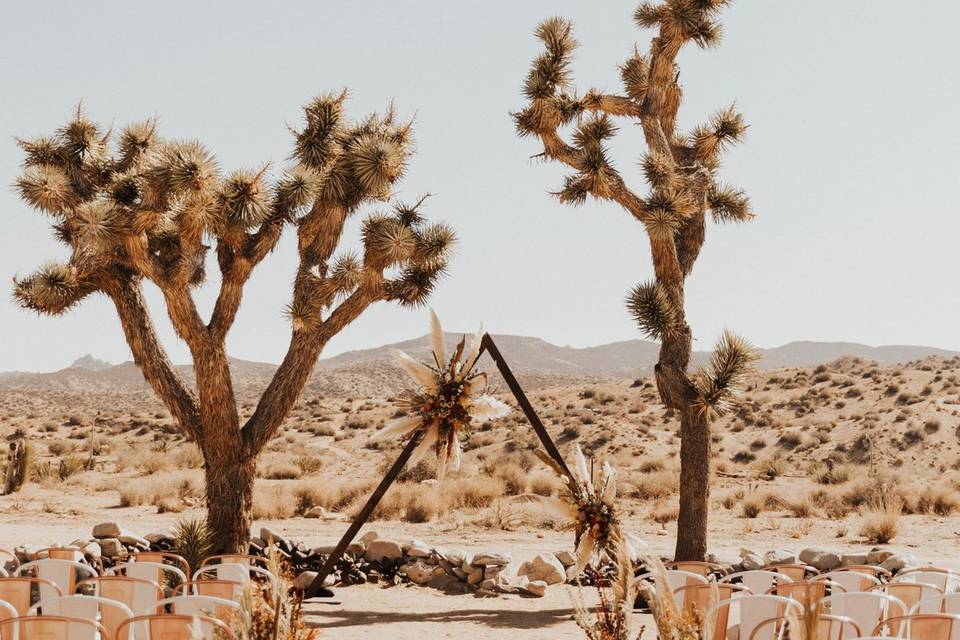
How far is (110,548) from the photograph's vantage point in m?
10.2

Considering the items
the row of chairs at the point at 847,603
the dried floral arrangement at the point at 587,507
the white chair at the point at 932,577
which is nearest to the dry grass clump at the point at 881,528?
the white chair at the point at 932,577

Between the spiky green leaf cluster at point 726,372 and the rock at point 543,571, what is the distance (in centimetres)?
269

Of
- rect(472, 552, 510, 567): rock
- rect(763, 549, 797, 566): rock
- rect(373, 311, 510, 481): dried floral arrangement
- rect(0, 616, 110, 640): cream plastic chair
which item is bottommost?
rect(472, 552, 510, 567): rock

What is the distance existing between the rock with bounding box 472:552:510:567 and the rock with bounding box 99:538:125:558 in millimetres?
3853

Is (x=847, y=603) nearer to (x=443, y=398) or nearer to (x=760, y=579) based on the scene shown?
(x=760, y=579)

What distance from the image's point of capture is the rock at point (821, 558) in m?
9.89

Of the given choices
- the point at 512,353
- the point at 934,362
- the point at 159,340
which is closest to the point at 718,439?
the point at 934,362

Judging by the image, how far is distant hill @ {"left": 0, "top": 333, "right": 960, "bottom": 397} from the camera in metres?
53.9

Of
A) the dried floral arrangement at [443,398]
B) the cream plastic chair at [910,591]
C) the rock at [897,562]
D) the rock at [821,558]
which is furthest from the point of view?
the rock at [821,558]

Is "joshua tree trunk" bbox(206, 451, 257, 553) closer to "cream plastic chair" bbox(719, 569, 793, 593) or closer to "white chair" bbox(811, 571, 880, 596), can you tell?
"cream plastic chair" bbox(719, 569, 793, 593)

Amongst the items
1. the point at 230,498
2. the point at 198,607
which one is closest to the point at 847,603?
the point at 198,607

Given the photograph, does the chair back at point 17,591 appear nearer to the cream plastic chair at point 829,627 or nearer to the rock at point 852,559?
the cream plastic chair at point 829,627

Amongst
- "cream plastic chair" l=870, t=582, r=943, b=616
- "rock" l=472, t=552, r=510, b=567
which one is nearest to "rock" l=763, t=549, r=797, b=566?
"rock" l=472, t=552, r=510, b=567

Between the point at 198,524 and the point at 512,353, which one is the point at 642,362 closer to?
the point at 512,353
